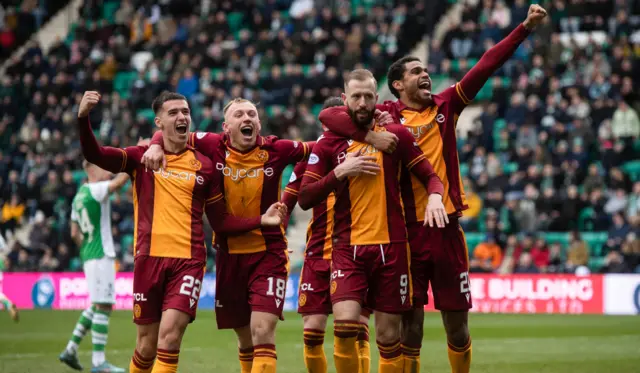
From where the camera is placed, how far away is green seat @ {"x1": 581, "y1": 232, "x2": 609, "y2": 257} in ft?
72.6

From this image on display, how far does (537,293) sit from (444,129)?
13000 mm

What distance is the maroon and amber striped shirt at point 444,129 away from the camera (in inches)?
355

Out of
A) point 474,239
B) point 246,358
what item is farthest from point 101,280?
point 474,239

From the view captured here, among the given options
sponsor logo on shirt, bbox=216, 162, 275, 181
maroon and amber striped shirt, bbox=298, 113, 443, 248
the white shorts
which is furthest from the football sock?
the white shorts

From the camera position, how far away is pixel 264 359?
8.66 metres

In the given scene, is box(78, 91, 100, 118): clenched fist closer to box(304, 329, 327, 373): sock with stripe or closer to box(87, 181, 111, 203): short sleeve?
box(304, 329, 327, 373): sock with stripe

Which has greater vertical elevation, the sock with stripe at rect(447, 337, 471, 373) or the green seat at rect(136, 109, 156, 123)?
the green seat at rect(136, 109, 156, 123)

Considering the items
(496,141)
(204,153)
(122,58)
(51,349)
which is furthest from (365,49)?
(204,153)

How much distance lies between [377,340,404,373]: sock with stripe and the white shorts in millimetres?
5031

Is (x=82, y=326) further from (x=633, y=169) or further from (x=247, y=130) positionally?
(x=633, y=169)

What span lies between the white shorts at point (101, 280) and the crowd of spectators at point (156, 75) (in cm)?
1222

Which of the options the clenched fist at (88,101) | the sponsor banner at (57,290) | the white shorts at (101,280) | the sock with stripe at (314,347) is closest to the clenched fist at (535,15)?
the sock with stripe at (314,347)

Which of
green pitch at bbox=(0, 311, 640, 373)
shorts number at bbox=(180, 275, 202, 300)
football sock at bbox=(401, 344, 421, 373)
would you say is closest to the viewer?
shorts number at bbox=(180, 275, 202, 300)

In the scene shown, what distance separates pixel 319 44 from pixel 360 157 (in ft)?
65.0
